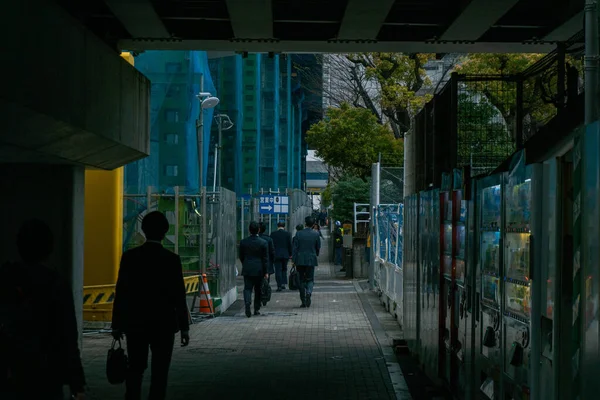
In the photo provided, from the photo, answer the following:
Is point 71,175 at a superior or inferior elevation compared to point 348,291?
superior

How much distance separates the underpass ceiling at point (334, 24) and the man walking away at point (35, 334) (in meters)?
6.36

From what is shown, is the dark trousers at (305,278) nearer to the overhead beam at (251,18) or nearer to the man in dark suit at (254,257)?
the man in dark suit at (254,257)

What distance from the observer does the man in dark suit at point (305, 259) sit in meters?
20.5

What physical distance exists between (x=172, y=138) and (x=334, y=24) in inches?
486

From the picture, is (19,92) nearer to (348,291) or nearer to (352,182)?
(348,291)

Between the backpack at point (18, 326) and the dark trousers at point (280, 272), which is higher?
the backpack at point (18, 326)

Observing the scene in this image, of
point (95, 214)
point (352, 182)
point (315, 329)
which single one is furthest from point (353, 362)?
point (352, 182)

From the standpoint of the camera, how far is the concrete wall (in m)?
7.54

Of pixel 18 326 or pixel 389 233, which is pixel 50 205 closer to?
pixel 18 326

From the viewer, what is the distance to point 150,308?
7840mm

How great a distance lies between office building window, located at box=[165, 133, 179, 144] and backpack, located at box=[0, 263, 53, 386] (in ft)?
63.6

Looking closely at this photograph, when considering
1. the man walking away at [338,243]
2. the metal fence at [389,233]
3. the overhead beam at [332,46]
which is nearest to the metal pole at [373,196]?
the metal fence at [389,233]

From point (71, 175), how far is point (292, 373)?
364cm

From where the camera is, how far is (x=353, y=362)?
12.7 metres
